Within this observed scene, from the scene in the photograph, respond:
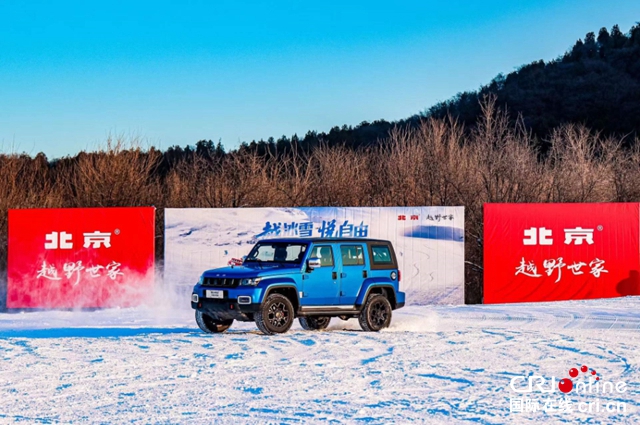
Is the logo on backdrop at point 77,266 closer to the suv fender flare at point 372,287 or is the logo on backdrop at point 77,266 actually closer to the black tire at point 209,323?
the black tire at point 209,323

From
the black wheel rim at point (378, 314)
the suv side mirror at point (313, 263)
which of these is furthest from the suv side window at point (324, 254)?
the black wheel rim at point (378, 314)

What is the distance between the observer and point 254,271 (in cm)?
1530

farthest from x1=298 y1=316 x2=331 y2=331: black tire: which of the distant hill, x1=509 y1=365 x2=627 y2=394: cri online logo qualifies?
the distant hill

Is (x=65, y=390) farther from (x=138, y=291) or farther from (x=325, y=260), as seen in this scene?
(x=138, y=291)

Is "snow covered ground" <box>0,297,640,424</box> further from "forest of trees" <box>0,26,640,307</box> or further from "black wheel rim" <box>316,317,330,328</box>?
"forest of trees" <box>0,26,640,307</box>

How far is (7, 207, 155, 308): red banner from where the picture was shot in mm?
23078

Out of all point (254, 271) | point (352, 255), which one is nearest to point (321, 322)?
point (352, 255)

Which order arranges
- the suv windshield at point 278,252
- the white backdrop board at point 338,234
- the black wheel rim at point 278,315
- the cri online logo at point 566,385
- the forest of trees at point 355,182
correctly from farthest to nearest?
the forest of trees at point 355,182
the white backdrop board at point 338,234
the suv windshield at point 278,252
the black wheel rim at point 278,315
the cri online logo at point 566,385

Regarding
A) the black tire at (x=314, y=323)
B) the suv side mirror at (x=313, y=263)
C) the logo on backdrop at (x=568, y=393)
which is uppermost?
the suv side mirror at (x=313, y=263)

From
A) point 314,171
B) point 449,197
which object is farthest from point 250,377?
point 314,171

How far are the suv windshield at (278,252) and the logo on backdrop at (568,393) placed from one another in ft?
19.5

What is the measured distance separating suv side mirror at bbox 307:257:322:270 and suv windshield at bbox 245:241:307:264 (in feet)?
0.70

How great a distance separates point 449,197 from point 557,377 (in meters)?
21.6

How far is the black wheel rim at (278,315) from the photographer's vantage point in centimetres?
1535
